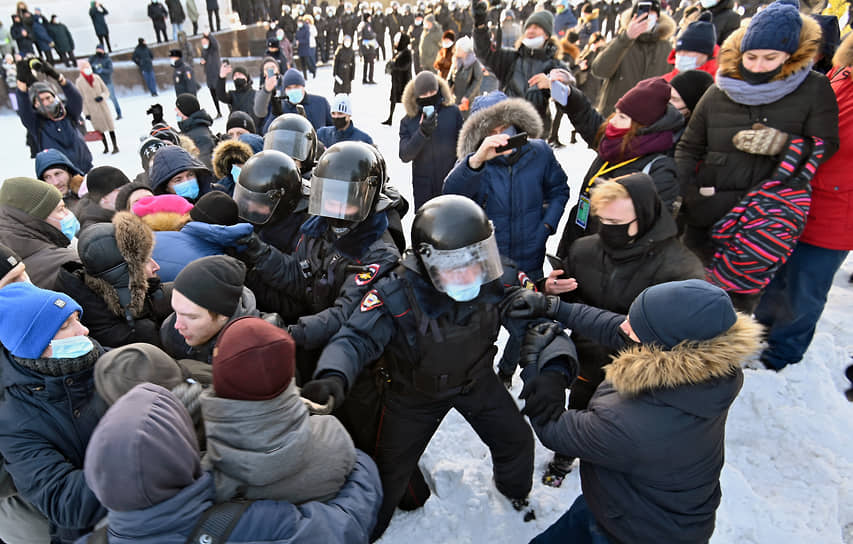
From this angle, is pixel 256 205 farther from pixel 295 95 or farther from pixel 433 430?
pixel 295 95

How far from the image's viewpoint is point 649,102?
10.0 ft

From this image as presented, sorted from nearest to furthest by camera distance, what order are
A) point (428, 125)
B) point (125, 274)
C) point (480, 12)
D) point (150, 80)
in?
point (125, 274) → point (428, 125) → point (480, 12) → point (150, 80)

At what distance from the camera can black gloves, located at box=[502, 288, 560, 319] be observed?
2.38 meters

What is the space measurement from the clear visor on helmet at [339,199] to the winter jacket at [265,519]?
1454 mm

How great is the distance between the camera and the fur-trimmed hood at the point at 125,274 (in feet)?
7.73

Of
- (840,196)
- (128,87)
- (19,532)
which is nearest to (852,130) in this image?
(840,196)

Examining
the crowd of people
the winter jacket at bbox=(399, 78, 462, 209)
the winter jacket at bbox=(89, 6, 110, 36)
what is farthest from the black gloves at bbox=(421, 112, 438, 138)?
the winter jacket at bbox=(89, 6, 110, 36)

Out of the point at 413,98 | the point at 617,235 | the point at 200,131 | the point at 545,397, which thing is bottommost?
the point at 545,397

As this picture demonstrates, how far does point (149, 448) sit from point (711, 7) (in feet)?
23.1

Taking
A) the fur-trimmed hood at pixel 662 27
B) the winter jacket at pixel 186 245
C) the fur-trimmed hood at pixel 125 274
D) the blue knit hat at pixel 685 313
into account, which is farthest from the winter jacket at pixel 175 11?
the blue knit hat at pixel 685 313

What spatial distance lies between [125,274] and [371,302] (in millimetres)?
1255

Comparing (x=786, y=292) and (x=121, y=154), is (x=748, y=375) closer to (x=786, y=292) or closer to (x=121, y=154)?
(x=786, y=292)

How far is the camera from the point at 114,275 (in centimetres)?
236

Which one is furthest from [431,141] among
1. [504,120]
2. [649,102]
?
[649,102]
